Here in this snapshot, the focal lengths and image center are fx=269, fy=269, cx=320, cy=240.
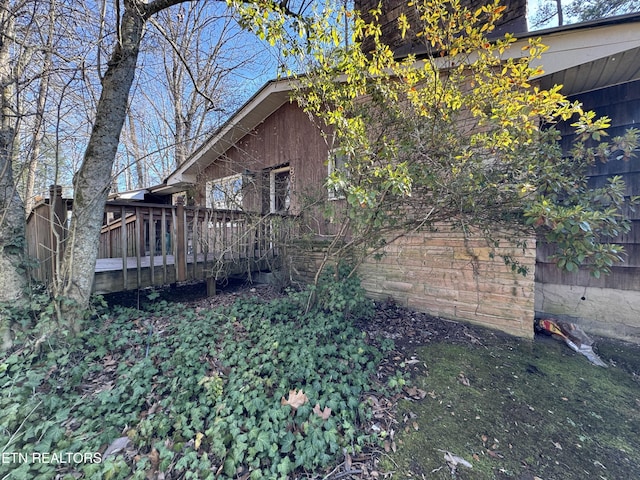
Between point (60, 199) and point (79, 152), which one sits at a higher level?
point (79, 152)

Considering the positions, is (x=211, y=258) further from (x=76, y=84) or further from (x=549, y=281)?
(x=549, y=281)

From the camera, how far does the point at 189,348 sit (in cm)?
270

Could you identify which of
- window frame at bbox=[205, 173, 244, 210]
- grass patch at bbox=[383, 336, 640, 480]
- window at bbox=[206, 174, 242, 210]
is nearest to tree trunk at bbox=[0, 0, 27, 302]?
window frame at bbox=[205, 173, 244, 210]

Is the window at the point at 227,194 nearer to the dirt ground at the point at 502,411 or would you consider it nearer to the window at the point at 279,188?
the window at the point at 279,188

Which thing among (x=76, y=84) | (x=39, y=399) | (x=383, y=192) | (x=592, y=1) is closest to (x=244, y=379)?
(x=39, y=399)

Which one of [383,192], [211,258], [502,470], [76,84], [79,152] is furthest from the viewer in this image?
[211,258]

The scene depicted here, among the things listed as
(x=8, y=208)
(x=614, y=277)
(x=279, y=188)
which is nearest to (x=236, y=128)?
(x=279, y=188)

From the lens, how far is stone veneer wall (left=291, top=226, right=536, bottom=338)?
3.37 meters

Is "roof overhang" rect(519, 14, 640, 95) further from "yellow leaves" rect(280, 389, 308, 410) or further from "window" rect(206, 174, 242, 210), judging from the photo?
"window" rect(206, 174, 242, 210)

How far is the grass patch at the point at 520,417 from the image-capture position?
1.71m

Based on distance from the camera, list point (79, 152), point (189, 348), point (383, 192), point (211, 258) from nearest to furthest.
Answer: point (383, 192) < point (189, 348) < point (79, 152) < point (211, 258)

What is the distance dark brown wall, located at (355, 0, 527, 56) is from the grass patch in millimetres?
4014

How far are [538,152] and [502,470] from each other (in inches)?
104

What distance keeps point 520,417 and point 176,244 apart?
444 cm
